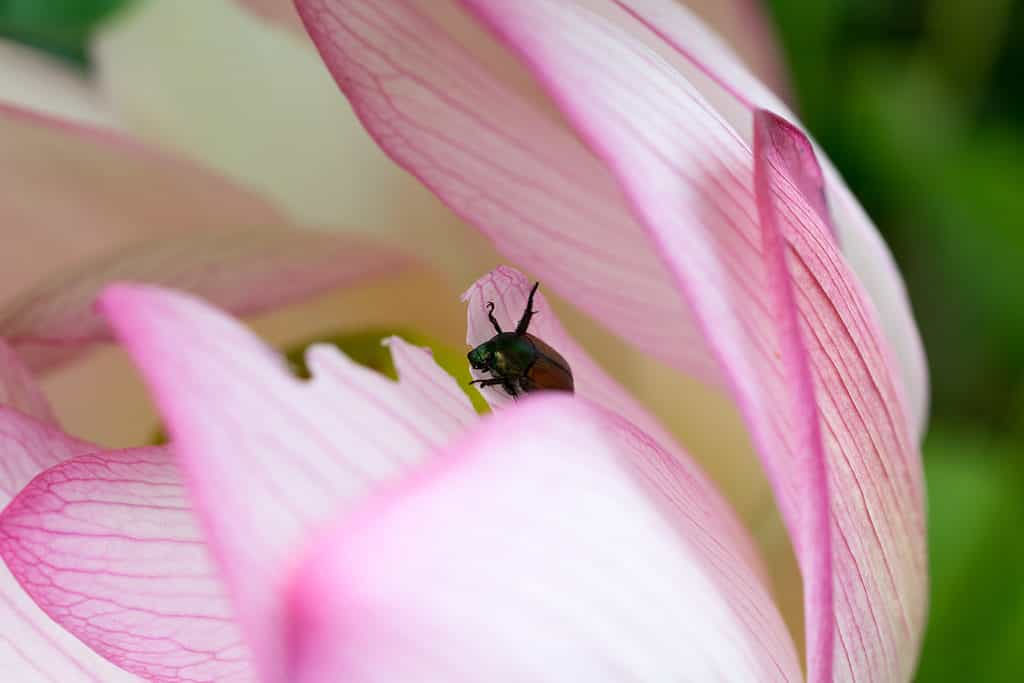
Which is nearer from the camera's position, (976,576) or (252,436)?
(252,436)

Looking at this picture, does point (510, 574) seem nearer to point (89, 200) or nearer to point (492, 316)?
point (492, 316)

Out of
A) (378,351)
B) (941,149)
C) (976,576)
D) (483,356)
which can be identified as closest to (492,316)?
(483,356)

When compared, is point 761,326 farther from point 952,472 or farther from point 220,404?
point 952,472

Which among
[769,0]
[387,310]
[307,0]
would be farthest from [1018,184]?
[307,0]

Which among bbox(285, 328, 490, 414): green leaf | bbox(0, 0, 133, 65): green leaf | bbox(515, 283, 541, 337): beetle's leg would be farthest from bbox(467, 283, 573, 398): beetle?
bbox(0, 0, 133, 65): green leaf

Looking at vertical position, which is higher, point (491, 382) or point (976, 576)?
point (491, 382)

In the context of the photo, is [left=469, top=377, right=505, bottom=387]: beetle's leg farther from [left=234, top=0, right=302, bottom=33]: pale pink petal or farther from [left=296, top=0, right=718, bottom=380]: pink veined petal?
[left=234, top=0, right=302, bottom=33]: pale pink petal

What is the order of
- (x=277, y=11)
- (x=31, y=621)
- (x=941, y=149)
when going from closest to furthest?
(x=31, y=621)
(x=277, y=11)
(x=941, y=149)

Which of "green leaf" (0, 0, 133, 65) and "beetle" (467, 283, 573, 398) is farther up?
"green leaf" (0, 0, 133, 65)

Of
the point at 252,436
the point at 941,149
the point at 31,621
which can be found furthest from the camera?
the point at 941,149
